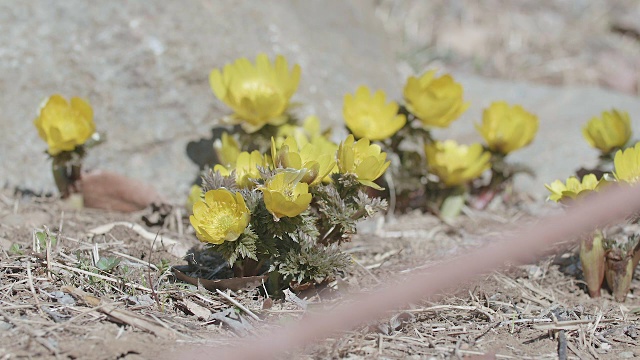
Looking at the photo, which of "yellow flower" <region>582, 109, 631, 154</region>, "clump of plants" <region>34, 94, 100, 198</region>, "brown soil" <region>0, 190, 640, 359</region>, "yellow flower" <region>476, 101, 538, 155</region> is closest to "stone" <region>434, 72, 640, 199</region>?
"yellow flower" <region>476, 101, 538, 155</region>

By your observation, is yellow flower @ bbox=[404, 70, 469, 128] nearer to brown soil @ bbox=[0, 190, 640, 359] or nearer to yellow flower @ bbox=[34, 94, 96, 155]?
brown soil @ bbox=[0, 190, 640, 359]

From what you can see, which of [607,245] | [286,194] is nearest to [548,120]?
[607,245]

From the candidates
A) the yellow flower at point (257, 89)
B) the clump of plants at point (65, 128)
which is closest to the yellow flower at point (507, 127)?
the yellow flower at point (257, 89)

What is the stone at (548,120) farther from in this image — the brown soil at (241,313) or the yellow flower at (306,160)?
the yellow flower at (306,160)

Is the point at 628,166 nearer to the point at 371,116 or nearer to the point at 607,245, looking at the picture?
the point at 607,245

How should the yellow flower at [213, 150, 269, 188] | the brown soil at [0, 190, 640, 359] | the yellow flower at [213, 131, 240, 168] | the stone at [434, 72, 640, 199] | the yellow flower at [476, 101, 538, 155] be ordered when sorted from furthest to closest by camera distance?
the stone at [434, 72, 640, 199]
the yellow flower at [476, 101, 538, 155]
the yellow flower at [213, 131, 240, 168]
the yellow flower at [213, 150, 269, 188]
the brown soil at [0, 190, 640, 359]

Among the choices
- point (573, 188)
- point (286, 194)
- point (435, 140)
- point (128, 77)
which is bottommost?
point (573, 188)
